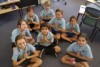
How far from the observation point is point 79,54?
9.34ft

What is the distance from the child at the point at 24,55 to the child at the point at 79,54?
55cm

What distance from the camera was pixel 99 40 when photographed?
3627 mm

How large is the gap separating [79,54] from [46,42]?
654 mm

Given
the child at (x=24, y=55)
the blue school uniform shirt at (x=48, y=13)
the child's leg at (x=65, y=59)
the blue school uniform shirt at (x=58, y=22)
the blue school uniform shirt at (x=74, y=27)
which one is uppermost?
the blue school uniform shirt at (x=48, y=13)

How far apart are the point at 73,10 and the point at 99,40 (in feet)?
4.67

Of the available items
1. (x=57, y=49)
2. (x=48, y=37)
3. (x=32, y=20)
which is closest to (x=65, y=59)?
(x=57, y=49)

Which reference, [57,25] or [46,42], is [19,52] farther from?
[57,25]

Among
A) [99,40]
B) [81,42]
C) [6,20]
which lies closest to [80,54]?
[81,42]

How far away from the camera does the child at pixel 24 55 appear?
2.49 metres

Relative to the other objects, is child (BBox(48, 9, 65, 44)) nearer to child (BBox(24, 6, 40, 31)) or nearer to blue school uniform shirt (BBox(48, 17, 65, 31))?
blue school uniform shirt (BBox(48, 17, 65, 31))

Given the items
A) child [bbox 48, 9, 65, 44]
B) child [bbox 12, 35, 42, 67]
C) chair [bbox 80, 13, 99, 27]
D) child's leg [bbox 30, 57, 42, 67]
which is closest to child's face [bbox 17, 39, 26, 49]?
child [bbox 12, 35, 42, 67]

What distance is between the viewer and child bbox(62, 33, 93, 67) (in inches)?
107

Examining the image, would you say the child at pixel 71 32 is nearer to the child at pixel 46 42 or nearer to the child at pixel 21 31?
the child at pixel 46 42

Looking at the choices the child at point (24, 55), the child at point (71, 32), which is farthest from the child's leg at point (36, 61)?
the child at point (71, 32)
